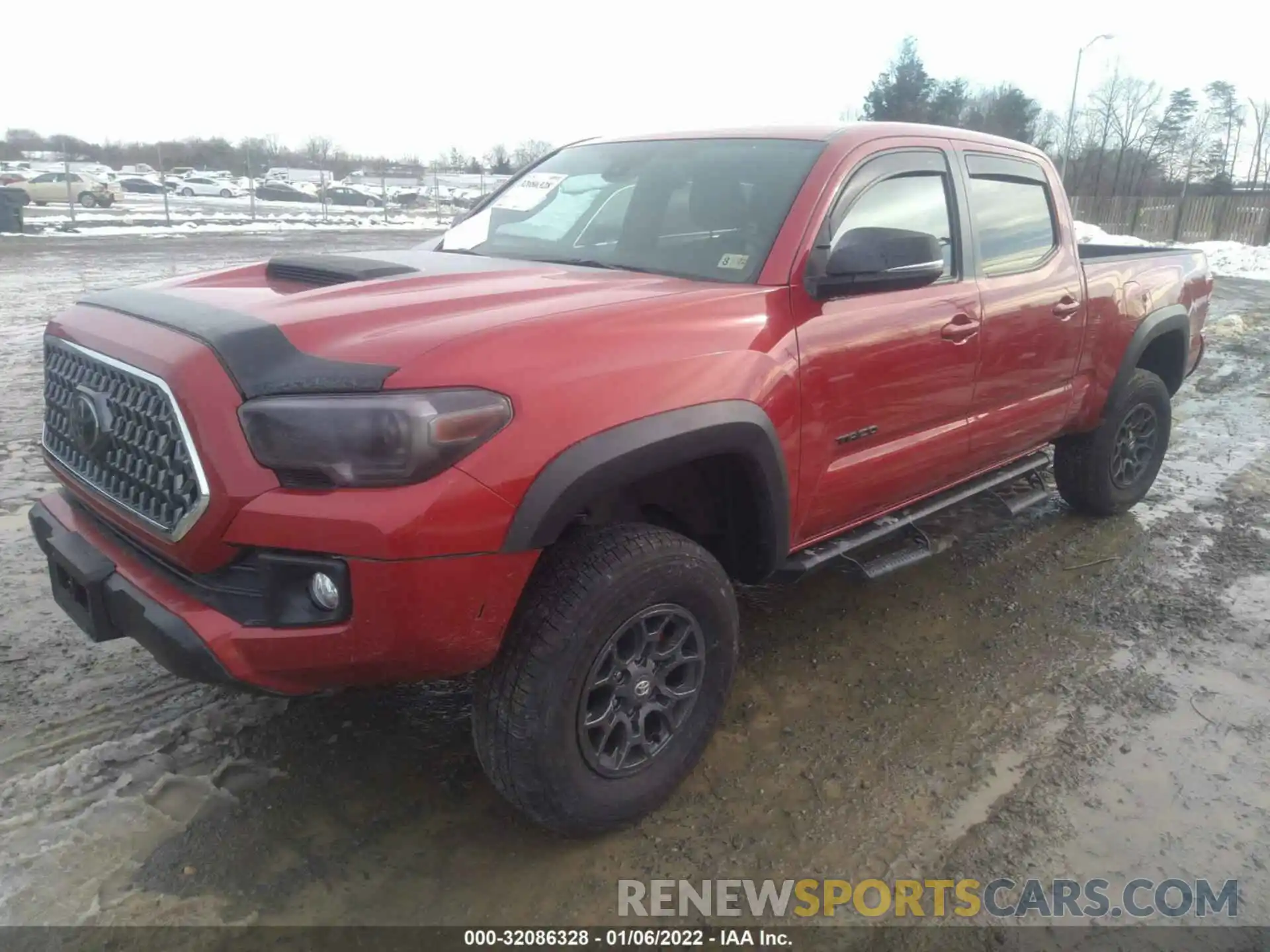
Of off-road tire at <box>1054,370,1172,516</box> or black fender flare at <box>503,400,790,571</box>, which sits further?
off-road tire at <box>1054,370,1172,516</box>

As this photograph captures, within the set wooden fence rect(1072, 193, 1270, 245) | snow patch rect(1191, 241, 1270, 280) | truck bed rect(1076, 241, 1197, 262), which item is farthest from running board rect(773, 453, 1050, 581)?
wooden fence rect(1072, 193, 1270, 245)

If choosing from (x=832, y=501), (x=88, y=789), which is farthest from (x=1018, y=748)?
(x=88, y=789)

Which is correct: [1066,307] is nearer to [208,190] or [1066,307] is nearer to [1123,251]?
[1123,251]

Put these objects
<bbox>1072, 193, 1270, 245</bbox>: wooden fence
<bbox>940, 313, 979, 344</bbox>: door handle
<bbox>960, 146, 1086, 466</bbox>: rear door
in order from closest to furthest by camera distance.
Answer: <bbox>940, 313, 979, 344</bbox>: door handle < <bbox>960, 146, 1086, 466</bbox>: rear door < <bbox>1072, 193, 1270, 245</bbox>: wooden fence

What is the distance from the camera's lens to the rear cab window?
380 centimetres

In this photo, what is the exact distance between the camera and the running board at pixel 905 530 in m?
3.12

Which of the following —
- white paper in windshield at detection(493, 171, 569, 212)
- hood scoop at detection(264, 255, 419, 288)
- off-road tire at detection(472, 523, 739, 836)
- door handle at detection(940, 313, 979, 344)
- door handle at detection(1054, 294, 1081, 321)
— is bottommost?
off-road tire at detection(472, 523, 739, 836)

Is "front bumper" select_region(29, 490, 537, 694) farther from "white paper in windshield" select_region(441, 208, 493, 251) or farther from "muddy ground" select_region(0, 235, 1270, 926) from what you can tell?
"white paper in windshield" select_region(441, 208, 493, 251)

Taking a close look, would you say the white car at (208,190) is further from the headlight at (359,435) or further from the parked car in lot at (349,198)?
the headlight at (359,435)

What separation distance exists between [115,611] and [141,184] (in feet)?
139

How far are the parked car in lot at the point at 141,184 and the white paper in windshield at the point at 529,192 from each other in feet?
129

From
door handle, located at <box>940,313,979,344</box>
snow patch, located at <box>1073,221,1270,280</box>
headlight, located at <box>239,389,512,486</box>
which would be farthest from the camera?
snow patch, located at <box>1073,221,1270,280</box>

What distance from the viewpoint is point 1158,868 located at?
2.52 meters

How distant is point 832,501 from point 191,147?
55.8 metres
